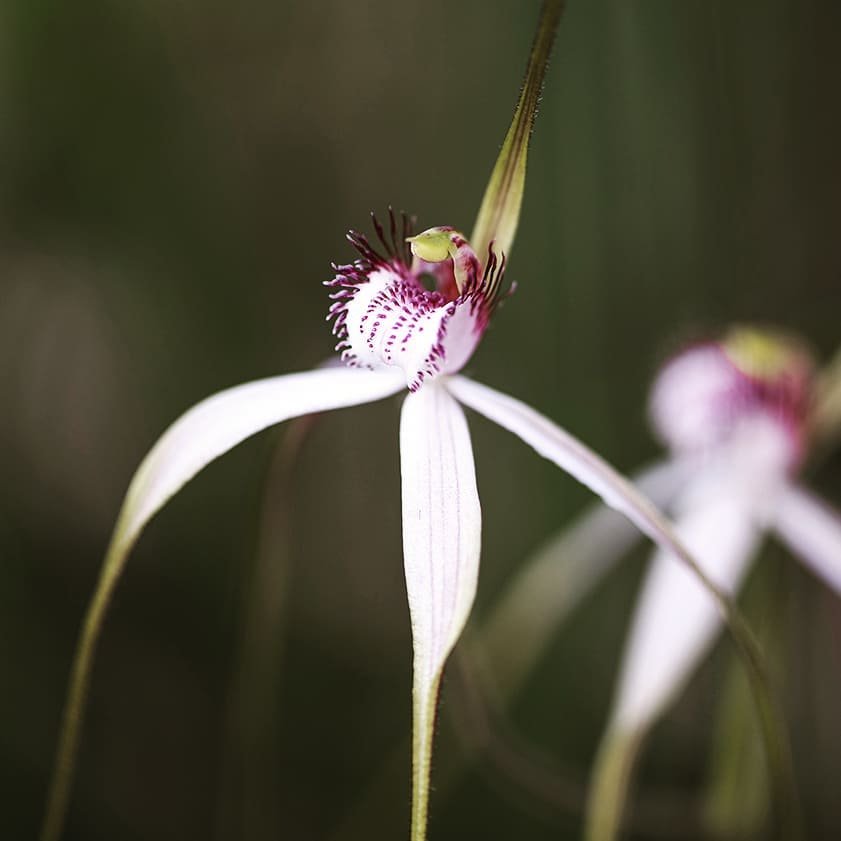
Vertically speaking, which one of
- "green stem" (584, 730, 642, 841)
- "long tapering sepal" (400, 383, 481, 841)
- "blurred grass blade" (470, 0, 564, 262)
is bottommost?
"green stem" (584, 730, 642, 841)

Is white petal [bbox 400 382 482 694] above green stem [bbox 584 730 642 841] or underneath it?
above

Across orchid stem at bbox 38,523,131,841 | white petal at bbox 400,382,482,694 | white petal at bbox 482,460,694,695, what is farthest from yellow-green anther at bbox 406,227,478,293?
white petal at bbox 482,460,694,695

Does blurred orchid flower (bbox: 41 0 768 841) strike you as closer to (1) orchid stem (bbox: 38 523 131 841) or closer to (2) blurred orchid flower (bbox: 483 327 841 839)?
(1) orchid stem (bbox: 38 523 131 841)

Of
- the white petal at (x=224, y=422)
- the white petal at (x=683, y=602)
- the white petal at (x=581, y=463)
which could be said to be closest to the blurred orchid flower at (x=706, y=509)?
the white petal at (x=683, y=602)

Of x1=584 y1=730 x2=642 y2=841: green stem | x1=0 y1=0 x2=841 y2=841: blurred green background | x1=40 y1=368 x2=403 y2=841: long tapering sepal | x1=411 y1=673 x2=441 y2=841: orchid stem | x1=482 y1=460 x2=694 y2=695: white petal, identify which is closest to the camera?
x1=411 y1=673 x2=441 y2=841: orchid stem

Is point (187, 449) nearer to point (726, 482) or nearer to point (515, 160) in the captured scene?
point (515, 160)

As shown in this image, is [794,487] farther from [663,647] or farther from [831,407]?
[663,647]

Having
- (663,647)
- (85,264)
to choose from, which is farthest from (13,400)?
(663,647)

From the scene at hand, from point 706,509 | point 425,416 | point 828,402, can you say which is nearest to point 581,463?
point 425,416
